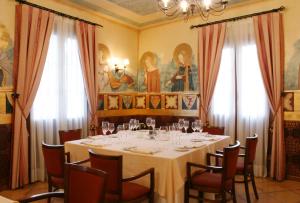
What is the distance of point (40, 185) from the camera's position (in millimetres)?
4656

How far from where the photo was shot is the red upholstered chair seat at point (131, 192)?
2.64 metres

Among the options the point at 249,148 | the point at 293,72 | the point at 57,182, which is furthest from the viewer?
the point at 293,72

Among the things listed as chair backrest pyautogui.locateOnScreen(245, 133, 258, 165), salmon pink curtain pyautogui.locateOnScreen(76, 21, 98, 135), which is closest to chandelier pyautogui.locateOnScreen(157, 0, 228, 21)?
salmon pink curtain pyautogui.locateOnScreen(76, 21, 98, 135)

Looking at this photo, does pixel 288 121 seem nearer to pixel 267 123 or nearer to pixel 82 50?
pixel 267 123

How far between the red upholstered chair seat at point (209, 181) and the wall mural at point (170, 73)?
3220 mm

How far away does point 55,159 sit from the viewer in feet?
10.5

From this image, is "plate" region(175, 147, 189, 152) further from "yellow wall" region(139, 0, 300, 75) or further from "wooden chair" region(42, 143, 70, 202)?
"yellow wall" region(139, 0, 300, 75)

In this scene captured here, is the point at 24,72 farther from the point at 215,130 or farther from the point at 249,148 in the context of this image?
the point at 249,148

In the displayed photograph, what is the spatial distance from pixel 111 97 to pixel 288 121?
Answer: 3.88 metres

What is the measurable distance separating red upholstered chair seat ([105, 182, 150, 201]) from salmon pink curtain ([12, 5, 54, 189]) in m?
2.48

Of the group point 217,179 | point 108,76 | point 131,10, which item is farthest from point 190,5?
point 108,76

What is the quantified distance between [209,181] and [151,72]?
4.39 meters

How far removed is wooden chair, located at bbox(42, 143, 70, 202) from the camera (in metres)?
3.17

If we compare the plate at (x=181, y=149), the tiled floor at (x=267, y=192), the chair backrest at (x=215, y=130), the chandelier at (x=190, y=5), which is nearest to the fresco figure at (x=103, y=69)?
the chandelier at (x=190, y=5)
